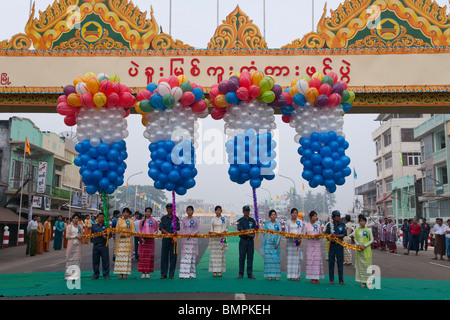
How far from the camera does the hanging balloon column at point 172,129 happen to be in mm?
8750

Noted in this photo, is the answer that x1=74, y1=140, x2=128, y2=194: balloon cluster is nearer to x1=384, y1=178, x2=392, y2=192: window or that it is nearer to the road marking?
the road marking

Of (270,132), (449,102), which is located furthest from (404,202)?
(270,132)

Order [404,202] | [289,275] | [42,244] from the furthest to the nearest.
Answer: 1. [404,202]
2. [42,244]
3. [289,275]

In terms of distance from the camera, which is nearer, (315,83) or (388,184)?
(315,83)

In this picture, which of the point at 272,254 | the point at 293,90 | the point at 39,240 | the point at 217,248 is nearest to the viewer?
the point at 293,90

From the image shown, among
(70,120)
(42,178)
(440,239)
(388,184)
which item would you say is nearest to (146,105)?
(70,120)

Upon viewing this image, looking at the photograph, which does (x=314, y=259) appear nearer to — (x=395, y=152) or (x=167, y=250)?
(x=167, y=250)

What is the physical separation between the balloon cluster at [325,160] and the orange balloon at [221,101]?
6.12ft

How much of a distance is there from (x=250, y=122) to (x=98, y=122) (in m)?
3.21

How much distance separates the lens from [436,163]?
112ft

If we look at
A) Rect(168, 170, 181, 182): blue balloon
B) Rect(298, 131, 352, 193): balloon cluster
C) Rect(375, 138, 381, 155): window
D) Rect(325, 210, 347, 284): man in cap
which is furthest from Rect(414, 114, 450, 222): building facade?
Rect(168, 170, 181, 182): blue balloon

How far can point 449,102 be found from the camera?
427 inches
